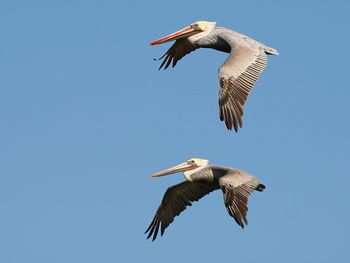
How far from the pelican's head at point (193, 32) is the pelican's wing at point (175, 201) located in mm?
3280

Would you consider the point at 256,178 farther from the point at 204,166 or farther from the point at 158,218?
the point at 158,218

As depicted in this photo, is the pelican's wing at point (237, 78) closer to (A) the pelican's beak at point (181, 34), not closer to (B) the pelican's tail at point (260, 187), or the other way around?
(B) the pelican's tail at point (260, 187)

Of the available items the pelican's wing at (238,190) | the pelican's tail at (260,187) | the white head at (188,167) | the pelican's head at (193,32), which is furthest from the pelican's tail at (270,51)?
the white head at (188,167)

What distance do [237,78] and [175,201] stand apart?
573cm

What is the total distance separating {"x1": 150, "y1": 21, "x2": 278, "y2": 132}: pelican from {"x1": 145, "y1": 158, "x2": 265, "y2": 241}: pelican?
1662 millimetres

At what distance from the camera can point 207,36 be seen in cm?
2977

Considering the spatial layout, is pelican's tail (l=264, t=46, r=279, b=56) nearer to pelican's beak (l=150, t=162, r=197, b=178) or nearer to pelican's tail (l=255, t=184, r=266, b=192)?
pelican's tail (l=255, t=184, r=266, b=192)

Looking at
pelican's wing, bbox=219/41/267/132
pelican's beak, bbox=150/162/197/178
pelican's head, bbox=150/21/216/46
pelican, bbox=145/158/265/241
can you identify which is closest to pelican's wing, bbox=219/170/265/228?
pelican, bbox=145/158/265/241

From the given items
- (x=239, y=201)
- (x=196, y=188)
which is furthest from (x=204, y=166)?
(x=239, y=201)

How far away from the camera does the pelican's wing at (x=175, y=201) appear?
31.0 meters

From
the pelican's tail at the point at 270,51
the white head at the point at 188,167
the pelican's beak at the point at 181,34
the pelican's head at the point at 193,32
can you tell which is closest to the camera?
the pelican's tail at the point at 270,51

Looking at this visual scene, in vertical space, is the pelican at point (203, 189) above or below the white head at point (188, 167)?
below

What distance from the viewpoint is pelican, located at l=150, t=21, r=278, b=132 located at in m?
26.1

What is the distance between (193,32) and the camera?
30609 millimetres
